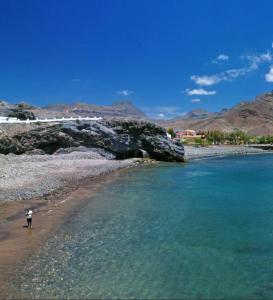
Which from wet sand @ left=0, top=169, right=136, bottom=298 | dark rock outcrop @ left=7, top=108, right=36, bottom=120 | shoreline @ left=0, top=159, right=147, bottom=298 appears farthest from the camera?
dark rock outcrop @ left=7, top=108, right=36, bottom=120

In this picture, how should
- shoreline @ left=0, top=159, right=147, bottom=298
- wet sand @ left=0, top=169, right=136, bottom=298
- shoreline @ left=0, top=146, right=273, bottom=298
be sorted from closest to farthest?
wet sand @ left=0, top=169, right=136, bottom=298 < shoreline @ left=0, top=159, right=147, bottom=298 < shoreline @ left=0, top=146, right=273, bottom=298

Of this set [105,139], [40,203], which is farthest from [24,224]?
[105,139]

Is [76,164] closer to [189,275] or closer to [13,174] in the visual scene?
[13,174]

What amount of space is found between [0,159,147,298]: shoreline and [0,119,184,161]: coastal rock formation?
3112 centimetres

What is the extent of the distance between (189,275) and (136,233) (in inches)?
351

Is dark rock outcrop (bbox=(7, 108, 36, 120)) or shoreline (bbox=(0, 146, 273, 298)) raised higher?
dark rock outcrop (bbox=(7, 108, 36, 120))

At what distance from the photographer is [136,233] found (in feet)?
101

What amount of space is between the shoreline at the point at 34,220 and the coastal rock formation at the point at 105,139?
31119 millimetres

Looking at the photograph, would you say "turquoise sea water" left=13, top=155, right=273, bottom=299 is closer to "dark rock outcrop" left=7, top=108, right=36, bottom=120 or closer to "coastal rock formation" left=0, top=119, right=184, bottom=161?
"coastal rock formation" left=0, top=119, right=184, bottom=161

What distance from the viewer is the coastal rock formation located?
3221 inches

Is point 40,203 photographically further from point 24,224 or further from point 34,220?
point 24,224

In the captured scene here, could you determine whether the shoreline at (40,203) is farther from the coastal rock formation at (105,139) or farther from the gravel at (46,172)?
the coastal rock formation at (105,139)

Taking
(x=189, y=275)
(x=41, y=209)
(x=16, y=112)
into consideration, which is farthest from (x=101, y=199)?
(x=16, y=112)

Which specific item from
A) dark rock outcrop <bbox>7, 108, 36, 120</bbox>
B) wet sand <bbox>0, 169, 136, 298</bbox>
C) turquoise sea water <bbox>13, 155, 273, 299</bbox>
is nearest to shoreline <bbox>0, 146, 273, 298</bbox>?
wet sand <bbox>0, 169, 136, 298</bbox>
